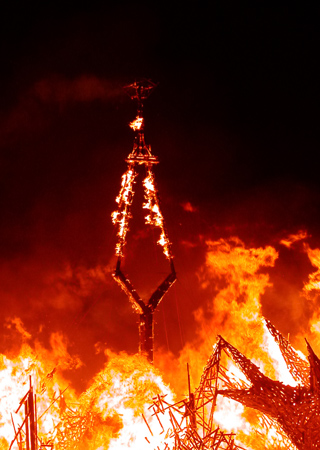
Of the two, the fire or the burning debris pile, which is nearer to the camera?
the burning debris pile

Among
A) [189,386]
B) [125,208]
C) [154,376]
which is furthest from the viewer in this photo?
[125,208]

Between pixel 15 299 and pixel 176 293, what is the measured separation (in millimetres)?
7454

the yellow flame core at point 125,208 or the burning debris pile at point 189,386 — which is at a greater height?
the yellow flame core at point 125,208

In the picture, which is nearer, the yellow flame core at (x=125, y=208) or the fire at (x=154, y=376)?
the fire at (x=154, y=376)

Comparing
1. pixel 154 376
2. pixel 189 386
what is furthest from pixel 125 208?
pixel 189 386

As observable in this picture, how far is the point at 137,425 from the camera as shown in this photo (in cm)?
1455

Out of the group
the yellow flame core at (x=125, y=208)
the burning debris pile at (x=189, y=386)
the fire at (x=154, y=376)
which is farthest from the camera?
the yellow flame core at (x=125, y=208)

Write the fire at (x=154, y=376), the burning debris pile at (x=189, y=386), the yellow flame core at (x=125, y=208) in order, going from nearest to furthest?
the burning debris pile at (x=189, y=386), the fire at (x=154, y=376), the yellow flame core at (x=125, y=208)

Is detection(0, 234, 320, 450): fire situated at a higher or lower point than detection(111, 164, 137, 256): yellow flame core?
lower

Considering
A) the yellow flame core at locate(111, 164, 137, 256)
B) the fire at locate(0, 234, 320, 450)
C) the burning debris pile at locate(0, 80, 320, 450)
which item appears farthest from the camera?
the yellow flame core at locate(111, 164, 137, 256)

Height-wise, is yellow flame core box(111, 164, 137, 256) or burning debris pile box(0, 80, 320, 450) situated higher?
yellow flame core box(111, 164, 137, 256)

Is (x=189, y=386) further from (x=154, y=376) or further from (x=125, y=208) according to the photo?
(x=125, y=208)

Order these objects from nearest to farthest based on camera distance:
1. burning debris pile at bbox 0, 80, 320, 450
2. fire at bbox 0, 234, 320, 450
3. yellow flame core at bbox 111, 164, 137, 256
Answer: burning debris pile at bbox 0, 80, 320, 450
fire at bbox 0, 234, 320, 450
yellow flame core at bbox 111, 164, 137, 256

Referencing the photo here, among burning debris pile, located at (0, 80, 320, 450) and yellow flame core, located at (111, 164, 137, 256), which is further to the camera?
yellow flame core, located at (111, 164, 137, 256)
